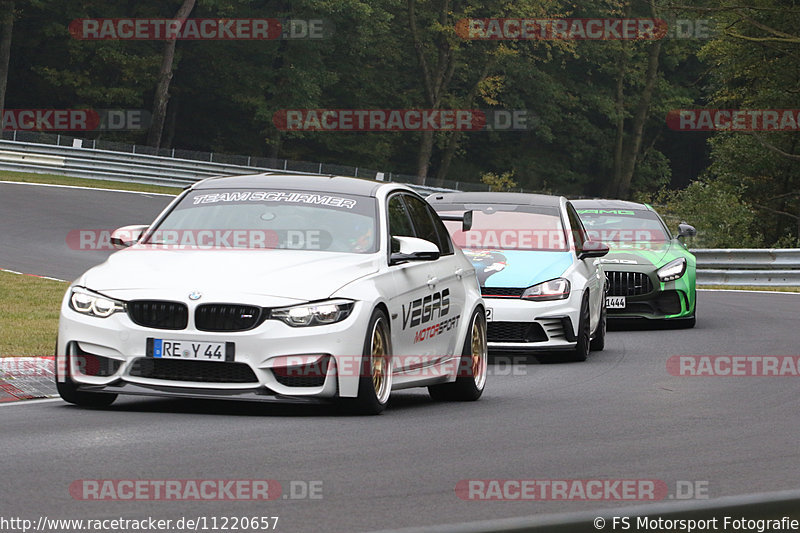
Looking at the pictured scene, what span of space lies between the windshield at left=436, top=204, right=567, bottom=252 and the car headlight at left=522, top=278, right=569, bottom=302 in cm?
79

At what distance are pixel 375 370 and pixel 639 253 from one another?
983 cm

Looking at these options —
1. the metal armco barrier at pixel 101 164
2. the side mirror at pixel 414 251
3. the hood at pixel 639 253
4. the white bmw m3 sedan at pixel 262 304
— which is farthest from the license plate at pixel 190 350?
the metal armco barrier at pixel 101 164

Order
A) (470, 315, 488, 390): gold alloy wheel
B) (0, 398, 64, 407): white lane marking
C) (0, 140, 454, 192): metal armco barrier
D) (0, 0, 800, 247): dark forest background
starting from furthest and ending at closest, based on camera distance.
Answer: (0, 0, 800, 247): dark forest background → (0, 140, 454, 192): metal armco barrier → (470, 315, 488, 390): gold alloy wheel → (0, 398, 64, 407): white lane marking

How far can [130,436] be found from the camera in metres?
→ 7.89

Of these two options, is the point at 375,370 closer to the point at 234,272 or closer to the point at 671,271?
the point at 234,272

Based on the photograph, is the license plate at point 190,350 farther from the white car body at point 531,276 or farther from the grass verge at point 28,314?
the white car body at point 531,276

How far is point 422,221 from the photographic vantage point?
1076 cm

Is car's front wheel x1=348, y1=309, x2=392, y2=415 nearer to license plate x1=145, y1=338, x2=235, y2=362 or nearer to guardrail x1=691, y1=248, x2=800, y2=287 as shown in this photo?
license plate x1=145, y1=338, x2=235, y2=362

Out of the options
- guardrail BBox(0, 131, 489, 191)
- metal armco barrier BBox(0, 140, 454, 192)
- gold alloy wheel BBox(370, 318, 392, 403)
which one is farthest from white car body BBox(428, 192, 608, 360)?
guardrail BBox(0, 131, 489, 191)

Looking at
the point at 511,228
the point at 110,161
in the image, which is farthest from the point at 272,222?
the point at 110,161

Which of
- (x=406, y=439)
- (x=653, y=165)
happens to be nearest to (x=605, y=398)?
(x=406, y=439)

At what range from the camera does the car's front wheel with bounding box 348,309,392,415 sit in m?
8.84

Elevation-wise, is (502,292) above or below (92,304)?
below

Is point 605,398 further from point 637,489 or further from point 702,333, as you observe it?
point 702,333
